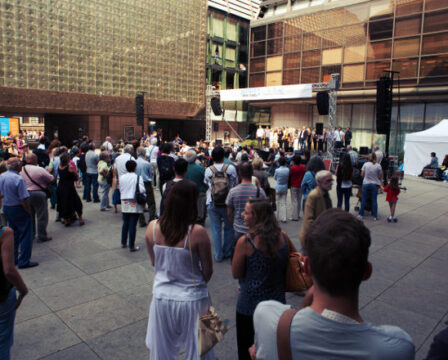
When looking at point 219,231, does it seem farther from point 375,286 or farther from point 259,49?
point 259,49

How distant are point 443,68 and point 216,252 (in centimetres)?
2394

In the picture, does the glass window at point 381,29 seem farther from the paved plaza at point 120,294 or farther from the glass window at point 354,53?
the paved plaza at point 120,294

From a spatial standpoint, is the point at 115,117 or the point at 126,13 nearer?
the point at 126,13

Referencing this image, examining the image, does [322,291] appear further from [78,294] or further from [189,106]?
[189,106]

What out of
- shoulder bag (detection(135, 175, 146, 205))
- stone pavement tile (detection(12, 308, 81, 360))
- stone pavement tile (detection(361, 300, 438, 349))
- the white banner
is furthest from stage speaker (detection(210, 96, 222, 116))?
stone pavement tile (detection(12, 308, 81, 360))

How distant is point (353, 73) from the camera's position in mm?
27047

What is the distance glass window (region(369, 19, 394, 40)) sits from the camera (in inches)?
992

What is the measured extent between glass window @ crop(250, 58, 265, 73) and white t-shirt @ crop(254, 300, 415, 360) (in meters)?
33.3

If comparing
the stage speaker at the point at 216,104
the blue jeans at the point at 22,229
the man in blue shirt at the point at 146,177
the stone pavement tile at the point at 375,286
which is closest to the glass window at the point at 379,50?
the stage speaker at the point at 216,104

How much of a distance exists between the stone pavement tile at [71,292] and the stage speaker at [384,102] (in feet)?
45.8

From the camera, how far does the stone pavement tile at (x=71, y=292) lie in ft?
14.3

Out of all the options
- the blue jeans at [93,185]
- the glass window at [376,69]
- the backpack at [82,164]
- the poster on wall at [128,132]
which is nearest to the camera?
the blue jeans at [93,185]

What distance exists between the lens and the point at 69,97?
2411 cm

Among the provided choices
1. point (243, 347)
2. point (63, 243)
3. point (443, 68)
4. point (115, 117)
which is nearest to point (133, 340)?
point (243, 347)
